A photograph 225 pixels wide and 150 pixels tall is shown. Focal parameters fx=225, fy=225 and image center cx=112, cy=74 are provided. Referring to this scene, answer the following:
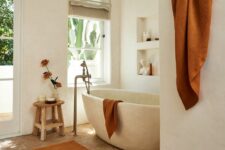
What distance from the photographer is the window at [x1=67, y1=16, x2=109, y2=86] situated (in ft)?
12.4

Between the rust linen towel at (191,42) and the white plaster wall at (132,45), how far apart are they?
228 cm

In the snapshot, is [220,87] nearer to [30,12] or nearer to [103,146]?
[103,146]

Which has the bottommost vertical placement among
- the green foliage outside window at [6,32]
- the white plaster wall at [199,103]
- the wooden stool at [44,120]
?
the wooden stool at [44,120]

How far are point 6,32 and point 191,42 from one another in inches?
105

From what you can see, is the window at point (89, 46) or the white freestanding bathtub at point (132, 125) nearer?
the white freestanding bathtub at point (132, 125)

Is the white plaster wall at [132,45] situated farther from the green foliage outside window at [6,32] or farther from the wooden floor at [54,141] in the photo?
the green foliage outside window at [6,32]

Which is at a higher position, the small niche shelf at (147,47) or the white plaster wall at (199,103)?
the small niche shelf at (147,47)

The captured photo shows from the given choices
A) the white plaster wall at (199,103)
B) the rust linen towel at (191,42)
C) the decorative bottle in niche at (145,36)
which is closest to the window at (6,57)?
the decorative bottle in niche at (145,36)

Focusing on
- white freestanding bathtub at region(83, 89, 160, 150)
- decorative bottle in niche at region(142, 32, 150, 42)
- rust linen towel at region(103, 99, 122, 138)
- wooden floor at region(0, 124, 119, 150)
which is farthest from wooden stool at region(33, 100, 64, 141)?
decorative bottle in niche at region(142, 32, 150, 42)

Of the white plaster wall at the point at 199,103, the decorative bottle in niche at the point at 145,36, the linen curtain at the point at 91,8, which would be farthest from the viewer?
the decorative bottle in niche at the point at 145,36

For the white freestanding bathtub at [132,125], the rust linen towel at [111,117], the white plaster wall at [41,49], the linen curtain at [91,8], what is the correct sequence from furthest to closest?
1. the linen curtain at [91,8]
2. the white plaster wall at [41,49]
3. the rust linen towel at [111,117]
4. the white freestanding bathtub at [132,125]

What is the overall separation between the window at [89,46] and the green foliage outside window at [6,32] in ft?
3.05

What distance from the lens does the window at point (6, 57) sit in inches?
119

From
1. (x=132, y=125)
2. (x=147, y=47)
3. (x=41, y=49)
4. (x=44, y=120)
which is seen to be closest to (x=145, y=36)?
(x=147, y=47)
